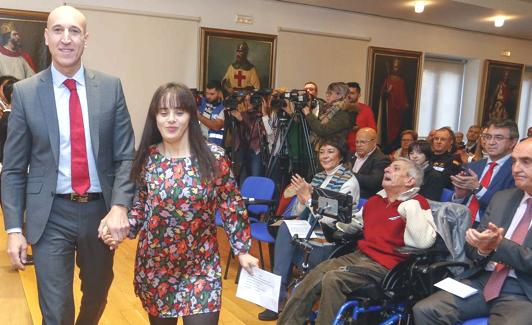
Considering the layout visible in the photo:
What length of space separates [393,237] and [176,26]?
188 inches

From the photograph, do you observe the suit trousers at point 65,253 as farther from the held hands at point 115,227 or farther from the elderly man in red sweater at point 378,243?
the elderly man in red sweater at point 378,243

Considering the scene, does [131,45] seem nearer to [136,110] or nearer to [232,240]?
[136,110]

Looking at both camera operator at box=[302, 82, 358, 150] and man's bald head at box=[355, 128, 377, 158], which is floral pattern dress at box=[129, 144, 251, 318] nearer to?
man's bald head at box=[355, 128, 377, 158]

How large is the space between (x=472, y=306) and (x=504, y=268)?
0.23m

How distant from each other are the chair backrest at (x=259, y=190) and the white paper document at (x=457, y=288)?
75.7 inches

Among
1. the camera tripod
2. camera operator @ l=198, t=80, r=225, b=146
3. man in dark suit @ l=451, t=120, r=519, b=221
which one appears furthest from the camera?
camera operator @ l=198, t=80, r=225, b=146

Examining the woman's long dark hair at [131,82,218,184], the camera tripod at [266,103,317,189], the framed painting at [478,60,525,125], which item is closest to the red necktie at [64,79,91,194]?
the woman's long dark hair at [131,82,218,184]

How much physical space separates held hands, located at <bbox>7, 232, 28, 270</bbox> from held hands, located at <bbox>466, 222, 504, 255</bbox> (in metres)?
1.79

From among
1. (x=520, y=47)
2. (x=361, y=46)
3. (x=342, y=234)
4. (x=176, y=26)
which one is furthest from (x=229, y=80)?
(x=520, y=47)

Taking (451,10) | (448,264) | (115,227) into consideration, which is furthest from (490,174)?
(451,10)

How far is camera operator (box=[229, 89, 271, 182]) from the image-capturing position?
209 inches

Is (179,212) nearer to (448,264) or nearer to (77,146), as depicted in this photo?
(77,146)

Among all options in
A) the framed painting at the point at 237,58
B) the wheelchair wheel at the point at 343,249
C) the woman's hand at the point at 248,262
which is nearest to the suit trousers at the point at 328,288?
the wheelchair wheel at the point at 343,249

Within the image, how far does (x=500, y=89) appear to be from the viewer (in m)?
9.62
